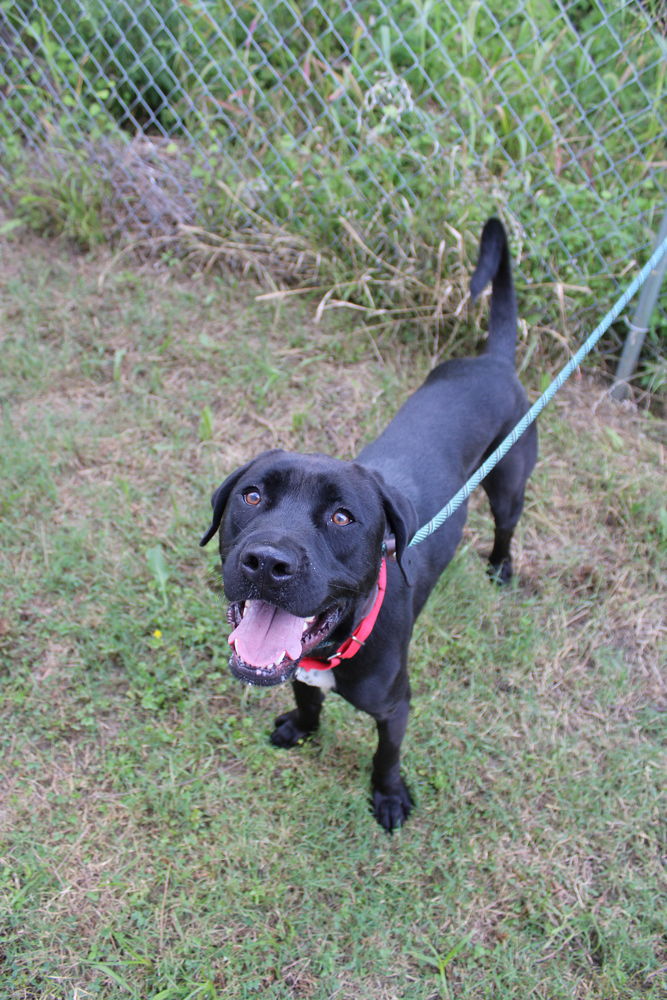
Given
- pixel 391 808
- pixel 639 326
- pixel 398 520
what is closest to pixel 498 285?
pixel 639 326

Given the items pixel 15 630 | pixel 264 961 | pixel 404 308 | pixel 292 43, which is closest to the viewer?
pixel 264 961

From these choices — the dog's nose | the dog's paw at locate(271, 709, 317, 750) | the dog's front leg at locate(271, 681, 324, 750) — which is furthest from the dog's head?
the dog's paw at locate(271, 709, 317, 750)

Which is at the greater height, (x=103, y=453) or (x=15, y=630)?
(x=103, y=453)

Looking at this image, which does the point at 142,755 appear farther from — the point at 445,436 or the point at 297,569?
the point at 445,436

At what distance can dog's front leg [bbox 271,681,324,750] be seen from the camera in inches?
102

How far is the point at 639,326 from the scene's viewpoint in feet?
12.3

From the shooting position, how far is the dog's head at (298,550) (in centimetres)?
175

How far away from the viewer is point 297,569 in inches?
68.0

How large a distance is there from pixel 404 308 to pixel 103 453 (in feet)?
5.43

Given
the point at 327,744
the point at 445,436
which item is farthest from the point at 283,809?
the point at 445,436

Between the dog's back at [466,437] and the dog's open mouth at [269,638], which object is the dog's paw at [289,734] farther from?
the dog's open mouth at [269,638]

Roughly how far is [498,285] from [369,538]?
1.56 m

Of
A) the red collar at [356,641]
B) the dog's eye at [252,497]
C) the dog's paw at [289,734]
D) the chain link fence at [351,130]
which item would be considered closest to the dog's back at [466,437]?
the red collar at [356,641]

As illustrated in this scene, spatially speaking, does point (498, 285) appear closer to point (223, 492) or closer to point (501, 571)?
point (501, 571)
